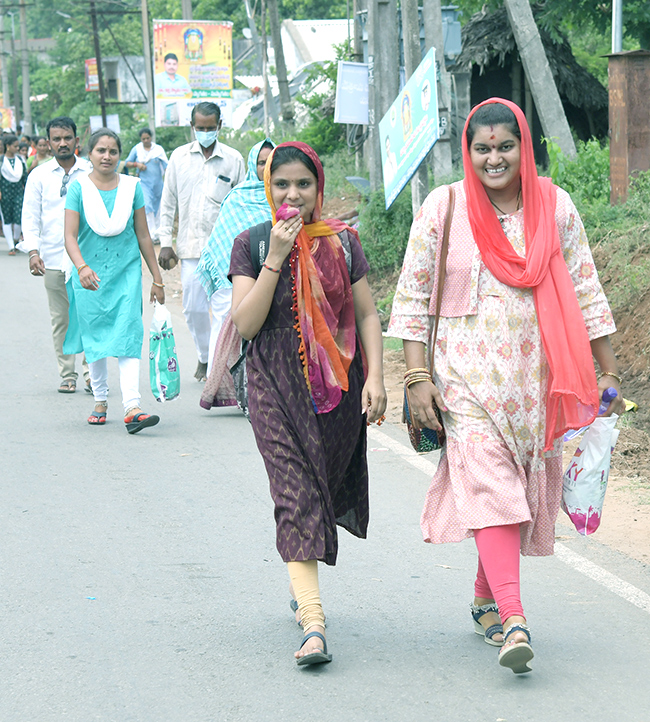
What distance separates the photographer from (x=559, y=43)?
66.1ft

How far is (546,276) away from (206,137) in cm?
527

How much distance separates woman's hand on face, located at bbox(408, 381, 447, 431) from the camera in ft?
12.1

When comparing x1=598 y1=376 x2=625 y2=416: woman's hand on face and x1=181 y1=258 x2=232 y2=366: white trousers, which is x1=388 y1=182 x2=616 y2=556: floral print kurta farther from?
x1=181 y1=258 x2=232 y2=366: white trousers

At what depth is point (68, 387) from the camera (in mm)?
8938

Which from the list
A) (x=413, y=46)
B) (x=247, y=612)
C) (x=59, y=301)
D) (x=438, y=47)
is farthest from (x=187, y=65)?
(x=247, y=612)

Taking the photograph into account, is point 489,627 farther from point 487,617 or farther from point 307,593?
point 307,593

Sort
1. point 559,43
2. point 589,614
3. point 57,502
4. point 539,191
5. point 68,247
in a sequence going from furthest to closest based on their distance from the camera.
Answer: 1. point 559,43
2. point 68,247
3. point 57,502
4. point 589,614
5. point 539,191

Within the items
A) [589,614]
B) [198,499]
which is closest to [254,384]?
[589,614]

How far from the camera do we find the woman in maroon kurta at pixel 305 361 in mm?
3715

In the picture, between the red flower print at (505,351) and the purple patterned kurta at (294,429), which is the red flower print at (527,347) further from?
the purple patterned kurta at (294,429)

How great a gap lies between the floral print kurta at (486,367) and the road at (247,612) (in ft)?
1.58

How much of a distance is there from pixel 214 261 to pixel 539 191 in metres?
4.31

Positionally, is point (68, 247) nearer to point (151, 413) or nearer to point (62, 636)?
point (151, 413)

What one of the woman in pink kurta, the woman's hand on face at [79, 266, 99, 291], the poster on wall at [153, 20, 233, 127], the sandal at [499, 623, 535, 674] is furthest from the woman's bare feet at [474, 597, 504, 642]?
the poster on wall at [153, 20, 233, 127]
